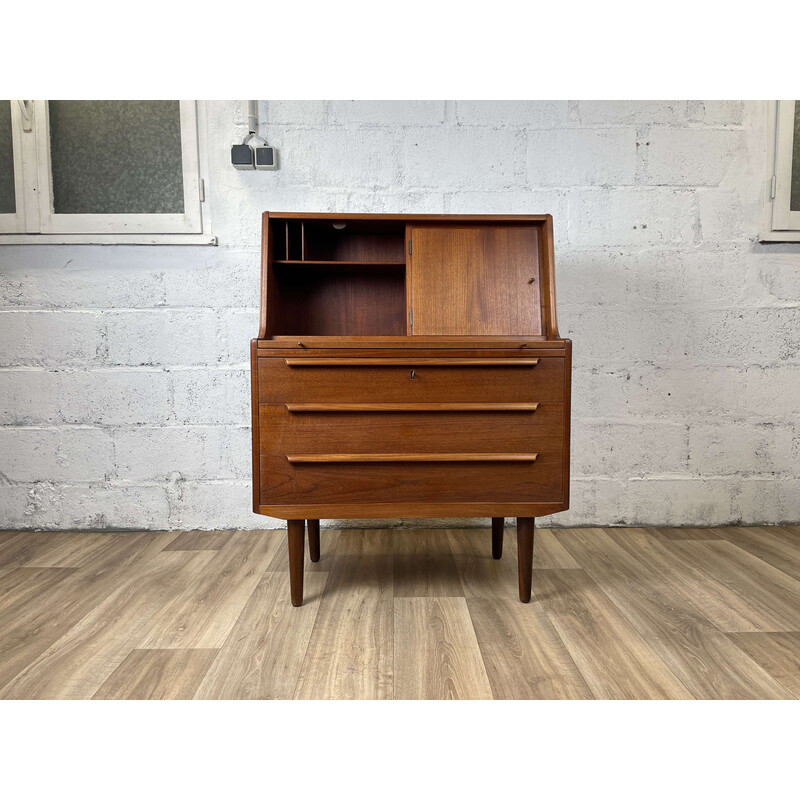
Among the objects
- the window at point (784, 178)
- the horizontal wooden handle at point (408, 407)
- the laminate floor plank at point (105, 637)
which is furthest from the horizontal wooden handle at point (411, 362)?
the window at point (784, 178)

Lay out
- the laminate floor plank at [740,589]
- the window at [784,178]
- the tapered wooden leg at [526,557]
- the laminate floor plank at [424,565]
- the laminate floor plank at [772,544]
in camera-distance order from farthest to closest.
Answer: the window at [784,178]
the laminate floor plank at [772,544]
the laminate floor plank at [424,565]
the tapered wooden leg at [526,557]
the laminate floor plank at [740,589]

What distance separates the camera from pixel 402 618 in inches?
66.6

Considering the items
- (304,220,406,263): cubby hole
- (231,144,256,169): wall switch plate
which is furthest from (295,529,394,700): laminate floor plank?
(231,144,256,169): wall switch plate

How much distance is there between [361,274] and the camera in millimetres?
2193

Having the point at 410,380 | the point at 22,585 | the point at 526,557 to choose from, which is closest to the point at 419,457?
the point at 410,380

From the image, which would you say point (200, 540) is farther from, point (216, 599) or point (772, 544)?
point (772, 544)

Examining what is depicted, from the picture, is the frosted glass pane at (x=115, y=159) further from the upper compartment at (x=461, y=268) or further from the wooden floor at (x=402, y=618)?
the wooden floor at (x=402, y=618)

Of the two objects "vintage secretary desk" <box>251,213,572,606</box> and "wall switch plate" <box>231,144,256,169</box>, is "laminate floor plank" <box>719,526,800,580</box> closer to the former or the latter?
"vintage secretary desk" <box>251,213,572,606</box>

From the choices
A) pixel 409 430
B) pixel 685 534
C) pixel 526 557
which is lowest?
pixel 685 534

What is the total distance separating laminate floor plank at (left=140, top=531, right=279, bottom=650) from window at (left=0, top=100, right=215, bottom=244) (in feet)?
4.05

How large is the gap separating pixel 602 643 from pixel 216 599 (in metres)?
1.10

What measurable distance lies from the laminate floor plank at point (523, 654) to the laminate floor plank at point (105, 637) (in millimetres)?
880

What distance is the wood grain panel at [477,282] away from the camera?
1924 millimetres

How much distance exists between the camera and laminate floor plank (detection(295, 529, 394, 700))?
52.6 inches
